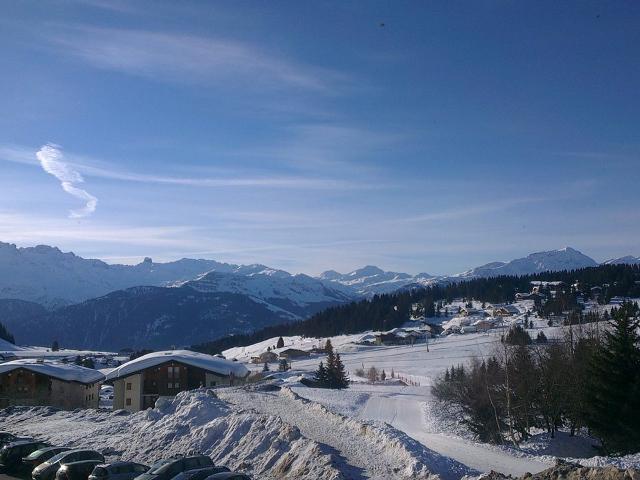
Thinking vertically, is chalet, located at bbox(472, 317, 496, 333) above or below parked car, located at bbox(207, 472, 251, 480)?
below

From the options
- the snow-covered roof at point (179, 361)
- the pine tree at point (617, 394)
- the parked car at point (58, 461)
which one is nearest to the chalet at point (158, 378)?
the snow-covered roof at point (179, 361)

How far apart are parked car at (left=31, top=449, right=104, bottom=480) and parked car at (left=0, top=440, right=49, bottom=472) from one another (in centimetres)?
204

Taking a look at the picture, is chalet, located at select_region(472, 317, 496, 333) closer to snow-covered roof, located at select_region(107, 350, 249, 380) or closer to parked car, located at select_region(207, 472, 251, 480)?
snow-covered roof, located at select_region(107, 350, 249, 380)

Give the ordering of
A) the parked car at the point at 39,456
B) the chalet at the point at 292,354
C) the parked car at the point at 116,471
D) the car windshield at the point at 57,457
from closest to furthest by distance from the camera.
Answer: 1. the parked car at the point at 116,471
2. the car windshield at the point at 57,457
3. the parked car at the point at 39,456
4. the chalet at the point at 292,354

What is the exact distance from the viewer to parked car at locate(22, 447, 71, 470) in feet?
76.4

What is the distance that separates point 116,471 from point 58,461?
301cm

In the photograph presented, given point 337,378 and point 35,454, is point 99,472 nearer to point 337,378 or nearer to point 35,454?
point 35,454

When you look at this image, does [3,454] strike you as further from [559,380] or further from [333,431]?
[559,380]

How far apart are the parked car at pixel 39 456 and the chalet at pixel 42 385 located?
32.6 metres

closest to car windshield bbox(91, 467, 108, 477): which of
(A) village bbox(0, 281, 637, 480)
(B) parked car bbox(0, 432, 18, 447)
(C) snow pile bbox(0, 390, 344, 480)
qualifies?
(A) village bbox(0, 281, 637, 480)

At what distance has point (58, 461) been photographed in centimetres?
2162

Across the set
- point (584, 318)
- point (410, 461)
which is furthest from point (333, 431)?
point (584, 318)

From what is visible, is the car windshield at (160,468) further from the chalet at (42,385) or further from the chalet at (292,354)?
the chalet at (292,354)

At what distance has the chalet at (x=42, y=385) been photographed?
2149 inches
